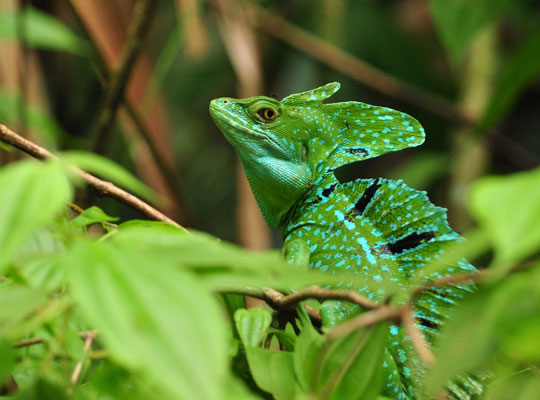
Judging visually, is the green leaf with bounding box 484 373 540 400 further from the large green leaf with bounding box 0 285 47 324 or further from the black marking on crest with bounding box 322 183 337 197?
the black marking on crest with bounding box 322 183 337 197

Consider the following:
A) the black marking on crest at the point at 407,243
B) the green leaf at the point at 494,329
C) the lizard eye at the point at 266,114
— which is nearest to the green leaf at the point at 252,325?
the green leaf at the point at 494,329

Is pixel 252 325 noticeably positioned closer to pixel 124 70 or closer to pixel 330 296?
pixel 330 296

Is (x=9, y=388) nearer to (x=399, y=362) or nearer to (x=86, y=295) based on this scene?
(x=399, y=362)

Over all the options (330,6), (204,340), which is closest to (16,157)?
(204,340)

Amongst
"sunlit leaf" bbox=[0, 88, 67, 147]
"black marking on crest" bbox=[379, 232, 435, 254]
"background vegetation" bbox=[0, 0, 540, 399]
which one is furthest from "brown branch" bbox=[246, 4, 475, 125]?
"black marking on crest" bbox=[379, 232, 435, 254]

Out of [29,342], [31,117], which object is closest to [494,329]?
[29,342]

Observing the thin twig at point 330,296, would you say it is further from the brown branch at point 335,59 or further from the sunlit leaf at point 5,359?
the brown branch at point 335,59
